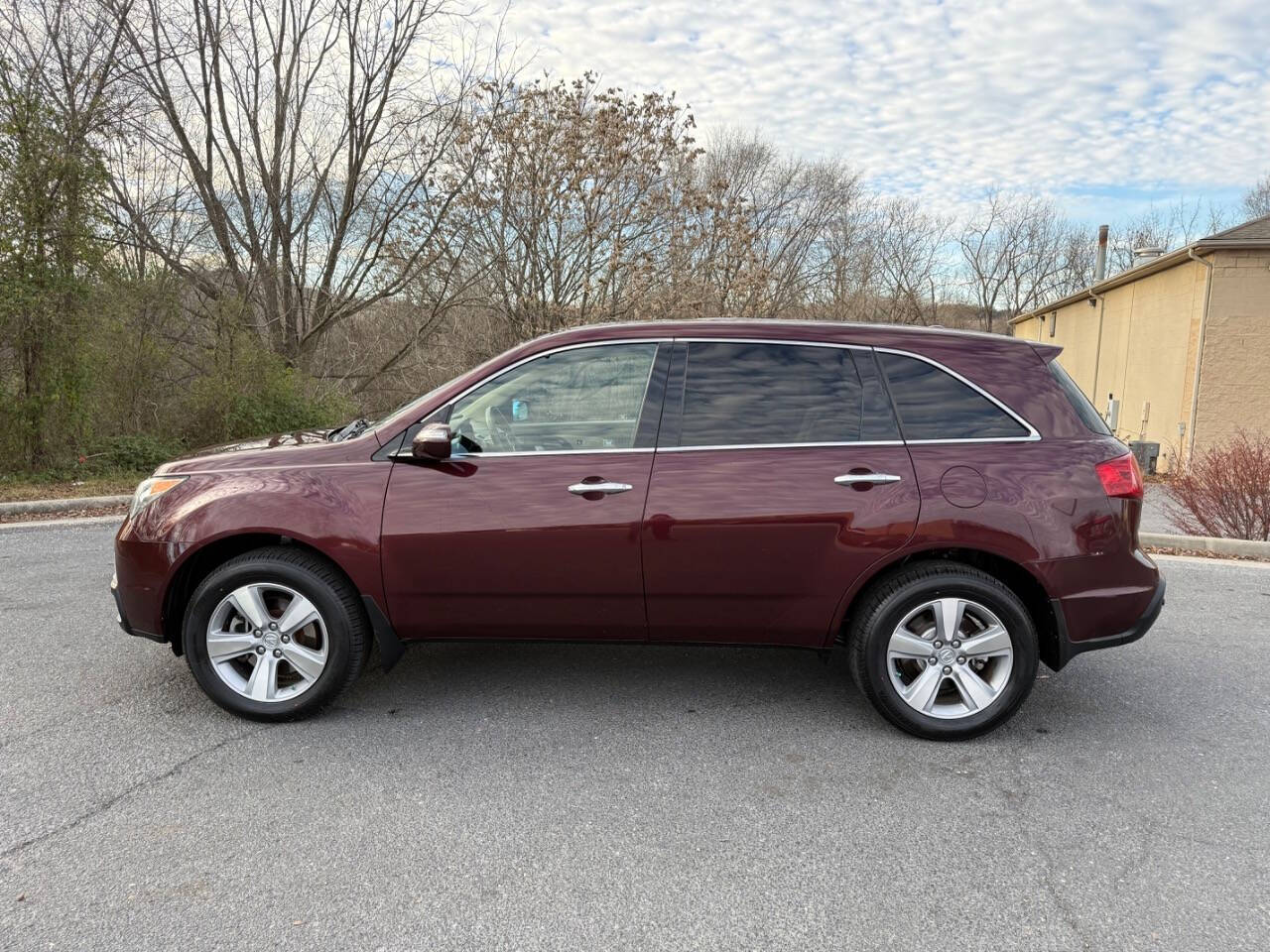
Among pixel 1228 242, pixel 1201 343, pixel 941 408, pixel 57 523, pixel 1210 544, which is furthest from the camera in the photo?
pixel 1201 343

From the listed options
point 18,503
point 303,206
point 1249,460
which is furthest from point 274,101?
point 1249,460

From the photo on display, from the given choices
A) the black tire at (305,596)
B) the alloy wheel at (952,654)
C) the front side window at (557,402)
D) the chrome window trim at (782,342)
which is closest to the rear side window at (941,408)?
the chrome window trim at (782,342)

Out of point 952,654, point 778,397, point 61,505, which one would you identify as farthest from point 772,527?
point 61,505

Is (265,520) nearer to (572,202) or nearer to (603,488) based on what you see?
(603,488)

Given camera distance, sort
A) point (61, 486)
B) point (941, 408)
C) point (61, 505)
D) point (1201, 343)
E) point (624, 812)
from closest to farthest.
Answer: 1. point (624, 812)
2. point (941, 408)
3. point (61, 505)
4. point (61, 486)
5. point (1201, 343)

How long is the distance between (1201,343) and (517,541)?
16.6 m

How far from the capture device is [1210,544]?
7430 mm

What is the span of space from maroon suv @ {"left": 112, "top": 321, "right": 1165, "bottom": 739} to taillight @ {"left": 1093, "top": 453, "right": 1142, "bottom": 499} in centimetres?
1

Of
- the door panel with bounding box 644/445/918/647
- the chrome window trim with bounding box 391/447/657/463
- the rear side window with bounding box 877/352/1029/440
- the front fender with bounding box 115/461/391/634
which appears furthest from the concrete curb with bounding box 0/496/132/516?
the rear side window with bounding box 877/352/1029/440

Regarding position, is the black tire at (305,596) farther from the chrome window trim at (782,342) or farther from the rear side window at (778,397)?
the chrome window trim at (782,342)

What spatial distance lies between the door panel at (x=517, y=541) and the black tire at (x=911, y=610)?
3.23 feet

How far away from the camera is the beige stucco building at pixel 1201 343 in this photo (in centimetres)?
1503

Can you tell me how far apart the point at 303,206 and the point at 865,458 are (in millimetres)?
14341

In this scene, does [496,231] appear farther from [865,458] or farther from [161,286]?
[865,458]
